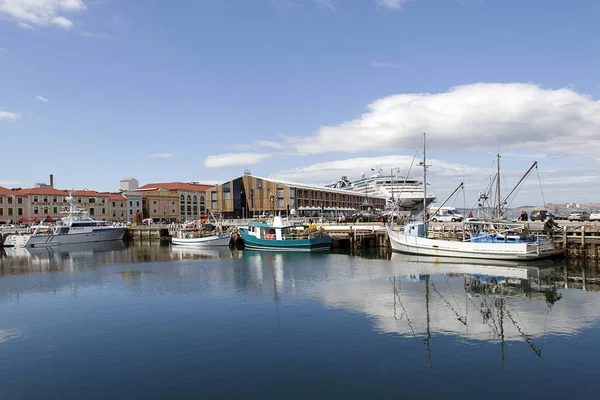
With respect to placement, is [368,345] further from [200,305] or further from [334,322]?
[200,305]

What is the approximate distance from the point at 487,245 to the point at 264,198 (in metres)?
64.7

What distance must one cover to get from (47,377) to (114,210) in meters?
123

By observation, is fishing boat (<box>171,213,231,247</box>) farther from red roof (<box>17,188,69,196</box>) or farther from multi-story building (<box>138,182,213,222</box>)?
red roof (<box>17,188,69,196</box>)

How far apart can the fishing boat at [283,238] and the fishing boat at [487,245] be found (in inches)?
505

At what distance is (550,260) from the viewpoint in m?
43.8

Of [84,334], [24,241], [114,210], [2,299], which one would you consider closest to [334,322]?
[84,334]

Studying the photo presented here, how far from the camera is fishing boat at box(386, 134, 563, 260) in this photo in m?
42.7

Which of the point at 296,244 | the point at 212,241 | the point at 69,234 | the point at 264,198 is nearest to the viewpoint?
the point at 296,244

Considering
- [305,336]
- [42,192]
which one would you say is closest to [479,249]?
[305,336]

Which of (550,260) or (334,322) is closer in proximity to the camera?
(334,322)

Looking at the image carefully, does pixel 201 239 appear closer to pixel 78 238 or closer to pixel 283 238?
pixel 283 238

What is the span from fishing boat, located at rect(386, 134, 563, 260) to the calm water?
5.93 m

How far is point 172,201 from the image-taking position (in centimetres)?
13738

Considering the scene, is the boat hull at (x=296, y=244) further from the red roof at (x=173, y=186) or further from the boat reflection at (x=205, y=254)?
the red roof at (x=173, y=186)
